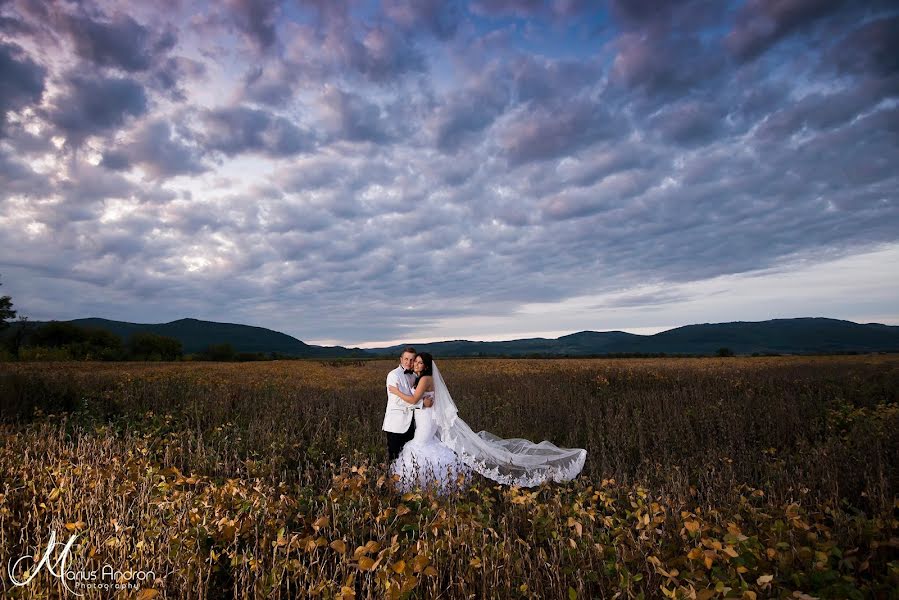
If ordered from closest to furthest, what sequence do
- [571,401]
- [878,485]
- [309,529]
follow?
[309,529]
[878,485]
[571,401]

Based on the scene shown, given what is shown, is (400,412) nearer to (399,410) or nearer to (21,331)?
(399,410)

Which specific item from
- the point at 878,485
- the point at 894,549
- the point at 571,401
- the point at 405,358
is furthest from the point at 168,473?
the point at 571,401

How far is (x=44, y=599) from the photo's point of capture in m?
3.23

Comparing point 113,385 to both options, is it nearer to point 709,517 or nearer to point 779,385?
point 709,517

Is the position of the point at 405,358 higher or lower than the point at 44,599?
higher

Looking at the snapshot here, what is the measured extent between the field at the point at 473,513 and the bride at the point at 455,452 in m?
0.40

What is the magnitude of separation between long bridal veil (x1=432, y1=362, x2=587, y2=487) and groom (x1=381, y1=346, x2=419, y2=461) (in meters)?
0.46

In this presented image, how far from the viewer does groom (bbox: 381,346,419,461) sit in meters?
7.96

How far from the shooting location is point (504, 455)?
7.62 metres

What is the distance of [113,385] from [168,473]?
13.7m

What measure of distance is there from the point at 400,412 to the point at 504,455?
183 cm
